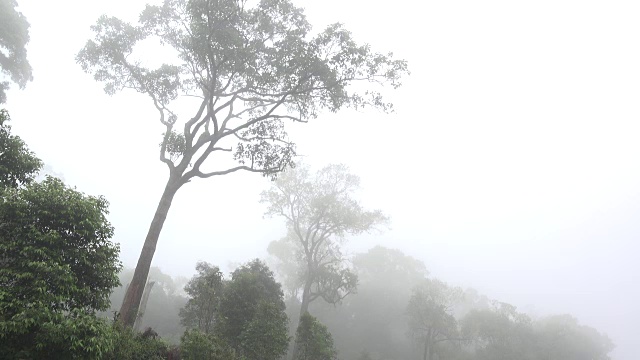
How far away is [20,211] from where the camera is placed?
812cm

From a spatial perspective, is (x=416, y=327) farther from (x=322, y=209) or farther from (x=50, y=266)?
(x=50, y=266)

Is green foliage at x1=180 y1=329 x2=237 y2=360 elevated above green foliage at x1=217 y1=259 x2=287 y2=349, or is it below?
below

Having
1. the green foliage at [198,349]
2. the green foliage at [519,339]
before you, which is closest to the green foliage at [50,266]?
the green foliage at [198,349]

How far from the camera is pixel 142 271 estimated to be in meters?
15.1

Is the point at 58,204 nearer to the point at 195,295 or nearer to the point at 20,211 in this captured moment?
the point at 20,211

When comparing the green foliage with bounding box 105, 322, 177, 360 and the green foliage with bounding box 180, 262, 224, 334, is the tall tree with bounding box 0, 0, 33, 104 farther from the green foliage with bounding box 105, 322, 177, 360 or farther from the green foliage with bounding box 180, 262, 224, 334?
the green foliage with bounding box 105, 322, 177, 360

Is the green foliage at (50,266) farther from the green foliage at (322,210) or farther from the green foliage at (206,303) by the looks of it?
the green foliage at (322,210)

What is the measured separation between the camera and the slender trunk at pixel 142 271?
1417 cm

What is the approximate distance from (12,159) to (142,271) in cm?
748

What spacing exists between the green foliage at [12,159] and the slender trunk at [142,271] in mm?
5998

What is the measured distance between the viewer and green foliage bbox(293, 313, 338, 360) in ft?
57.3

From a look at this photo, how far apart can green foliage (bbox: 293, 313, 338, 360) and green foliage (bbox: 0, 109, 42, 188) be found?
14.1m

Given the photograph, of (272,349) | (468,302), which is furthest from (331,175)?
(468,302)

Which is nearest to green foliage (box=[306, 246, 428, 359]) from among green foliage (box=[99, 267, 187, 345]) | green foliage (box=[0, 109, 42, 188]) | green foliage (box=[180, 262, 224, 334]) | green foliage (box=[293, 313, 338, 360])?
green foliage (box=[99, 267, 187, 345])
